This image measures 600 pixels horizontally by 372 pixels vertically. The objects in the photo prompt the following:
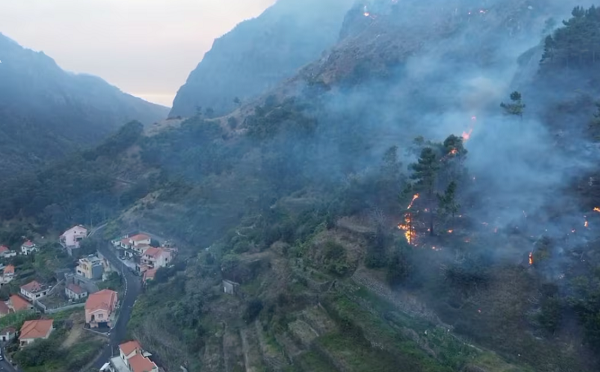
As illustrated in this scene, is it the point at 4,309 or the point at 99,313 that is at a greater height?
the point at 99,313

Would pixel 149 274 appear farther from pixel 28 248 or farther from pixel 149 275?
pixel 28 248

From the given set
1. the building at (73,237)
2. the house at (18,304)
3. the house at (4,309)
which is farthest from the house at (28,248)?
the house at (18,304)

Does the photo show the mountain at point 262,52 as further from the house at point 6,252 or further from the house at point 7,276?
the house at point 7,276

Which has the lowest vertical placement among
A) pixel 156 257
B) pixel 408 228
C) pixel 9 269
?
pixel 9 269

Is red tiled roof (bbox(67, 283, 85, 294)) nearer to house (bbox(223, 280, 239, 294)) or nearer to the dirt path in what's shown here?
the dirt path

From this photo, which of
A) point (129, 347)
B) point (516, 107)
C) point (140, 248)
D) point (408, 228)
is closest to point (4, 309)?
point (140, 248)

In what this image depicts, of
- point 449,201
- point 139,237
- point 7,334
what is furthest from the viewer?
point 139,237
